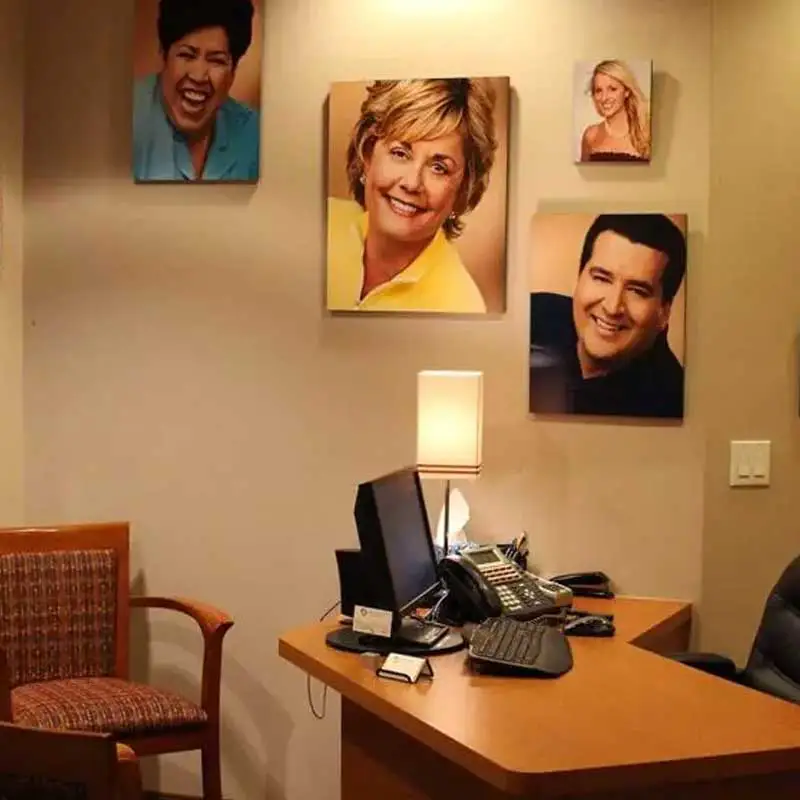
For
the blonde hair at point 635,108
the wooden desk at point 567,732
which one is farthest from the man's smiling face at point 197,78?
the wooden desk at point 567,732

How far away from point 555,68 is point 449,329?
83cm

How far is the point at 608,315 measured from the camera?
3.43 metres

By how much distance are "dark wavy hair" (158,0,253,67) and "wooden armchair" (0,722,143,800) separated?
2433 millimetres

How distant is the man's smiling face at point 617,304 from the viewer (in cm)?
340

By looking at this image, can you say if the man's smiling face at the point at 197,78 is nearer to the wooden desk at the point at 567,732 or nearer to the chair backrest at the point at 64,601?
the chair backrest at the point at 64,601

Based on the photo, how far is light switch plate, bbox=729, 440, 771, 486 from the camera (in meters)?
3.35

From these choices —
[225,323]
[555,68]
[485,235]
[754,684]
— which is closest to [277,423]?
[225,323]

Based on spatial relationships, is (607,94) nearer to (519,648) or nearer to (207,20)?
(207,20)

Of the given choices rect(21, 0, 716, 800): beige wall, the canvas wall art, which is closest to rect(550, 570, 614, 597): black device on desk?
rect(21, 0, 716, 800): beige wall

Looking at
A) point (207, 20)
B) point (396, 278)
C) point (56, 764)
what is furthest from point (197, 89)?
point (56, 764)

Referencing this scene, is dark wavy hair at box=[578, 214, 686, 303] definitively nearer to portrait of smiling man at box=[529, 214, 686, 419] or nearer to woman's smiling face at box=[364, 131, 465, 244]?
portrait of smiling man at box=[529, 214, 686, 419]

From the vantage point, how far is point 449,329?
11.7 feet

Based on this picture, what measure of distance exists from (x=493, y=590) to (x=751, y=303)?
3.89 feet

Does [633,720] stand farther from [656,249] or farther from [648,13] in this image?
[648,13]
